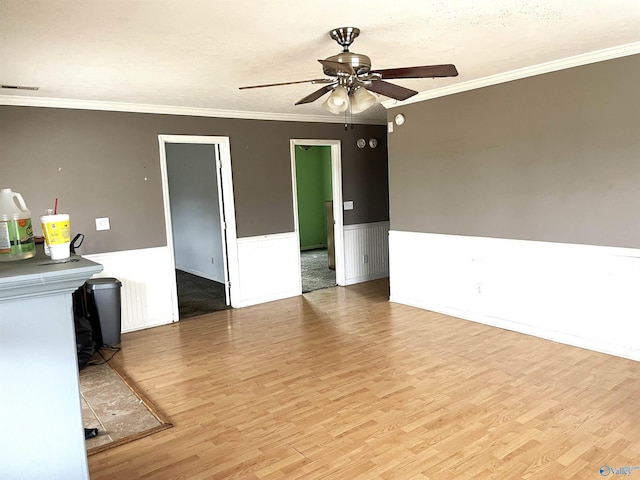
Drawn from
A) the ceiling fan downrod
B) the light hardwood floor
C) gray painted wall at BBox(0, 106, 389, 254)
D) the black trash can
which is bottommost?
the light hardwood floor

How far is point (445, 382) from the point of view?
3309 millimetres

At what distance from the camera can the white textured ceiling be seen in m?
2.34

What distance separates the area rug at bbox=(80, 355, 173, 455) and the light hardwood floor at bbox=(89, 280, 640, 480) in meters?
0.10

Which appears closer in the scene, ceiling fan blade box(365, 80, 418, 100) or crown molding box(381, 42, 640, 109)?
ceiling fan blade box(365, 80, 418, 100)

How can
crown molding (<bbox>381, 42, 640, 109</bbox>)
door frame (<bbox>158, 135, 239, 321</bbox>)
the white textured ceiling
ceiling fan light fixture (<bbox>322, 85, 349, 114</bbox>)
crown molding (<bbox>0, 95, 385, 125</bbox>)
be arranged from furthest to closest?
door frame (<bbox>158, 135, 239, 321</bbox>)
crown molding (<bbox>0, 95, 385, 125</bbox>)
crown molding (<bbox>381, 42, 640, 109</bbox>)
ceiling fan light fixture (<bbox>322, 85, 349, 114</bbox>)
the white textured ceiling

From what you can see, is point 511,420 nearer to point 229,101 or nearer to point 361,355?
point 361,355

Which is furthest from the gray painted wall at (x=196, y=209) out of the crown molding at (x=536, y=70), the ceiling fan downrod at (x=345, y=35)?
the ceiling fan downrod at (x=345, y=35)

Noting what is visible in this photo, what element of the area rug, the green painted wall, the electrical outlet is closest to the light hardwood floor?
the area rug

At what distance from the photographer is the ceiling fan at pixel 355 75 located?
252 centimetres

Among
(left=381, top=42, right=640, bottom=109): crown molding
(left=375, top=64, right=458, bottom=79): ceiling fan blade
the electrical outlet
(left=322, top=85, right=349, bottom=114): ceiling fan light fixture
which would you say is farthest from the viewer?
the electrical outlet

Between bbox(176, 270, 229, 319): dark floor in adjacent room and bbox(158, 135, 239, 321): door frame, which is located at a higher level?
bbox(158, 135, 239, 321): door frame

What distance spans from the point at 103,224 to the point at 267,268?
1991 millimetres

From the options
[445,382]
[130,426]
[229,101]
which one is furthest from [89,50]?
[445,382]

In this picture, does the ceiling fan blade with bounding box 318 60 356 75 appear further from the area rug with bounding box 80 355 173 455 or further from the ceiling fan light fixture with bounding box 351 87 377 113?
the area rug with bounding box 80 355 173 455
